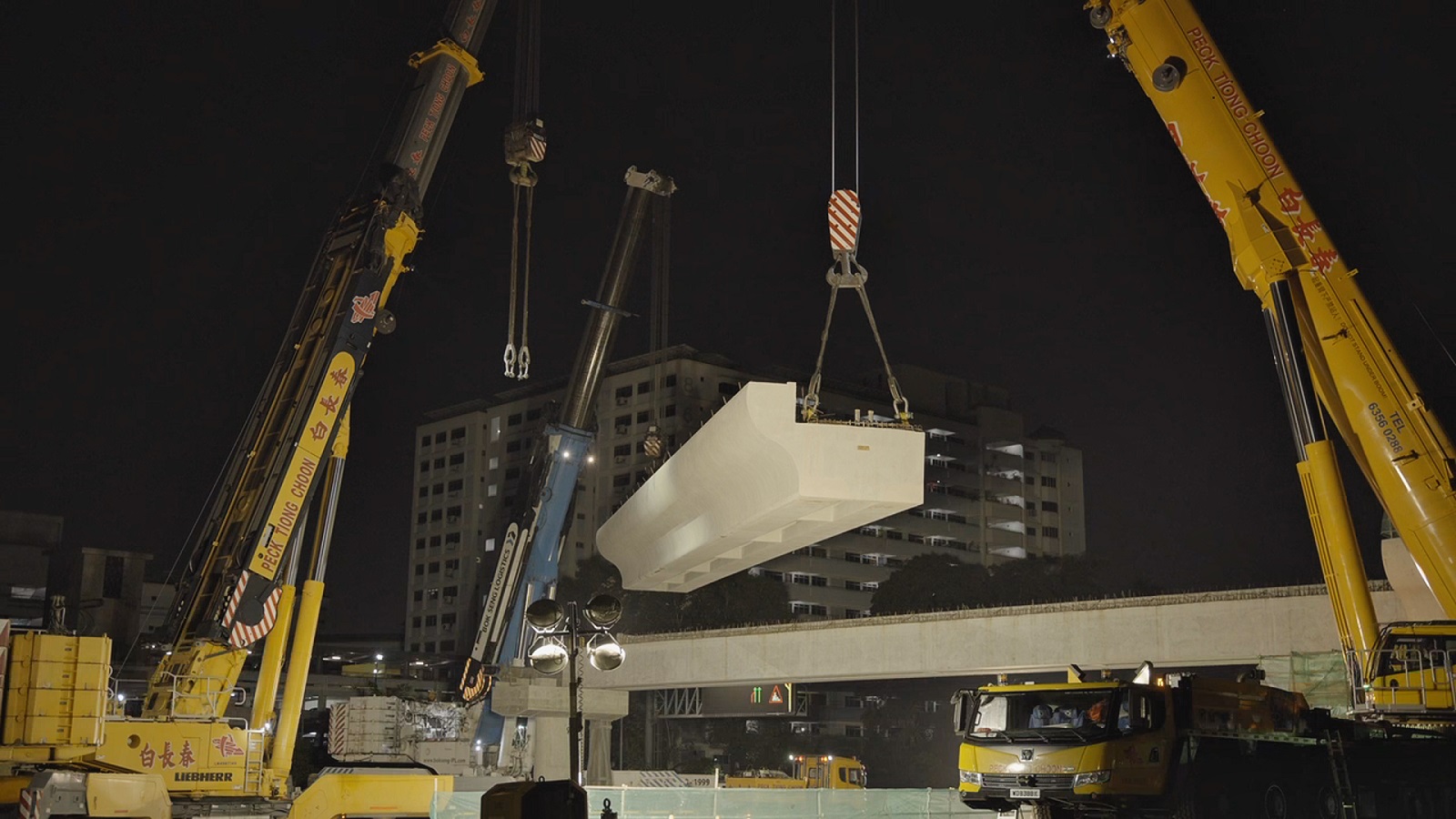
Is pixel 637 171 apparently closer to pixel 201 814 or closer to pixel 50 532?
pixel 201 814

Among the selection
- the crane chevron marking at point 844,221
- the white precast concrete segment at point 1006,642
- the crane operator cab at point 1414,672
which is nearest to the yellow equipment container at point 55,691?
the crane chevron marking at point 844,221

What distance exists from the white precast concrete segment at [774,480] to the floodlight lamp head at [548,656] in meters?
8.16

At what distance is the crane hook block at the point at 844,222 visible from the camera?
20875 mm

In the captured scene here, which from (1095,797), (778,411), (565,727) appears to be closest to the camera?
(1095,797)

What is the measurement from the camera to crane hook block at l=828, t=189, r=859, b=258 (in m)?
20.9

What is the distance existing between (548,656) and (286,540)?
9.18m

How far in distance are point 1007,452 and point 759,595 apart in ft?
174

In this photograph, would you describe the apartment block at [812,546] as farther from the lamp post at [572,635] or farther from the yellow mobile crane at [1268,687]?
the lamp post at [572,635]

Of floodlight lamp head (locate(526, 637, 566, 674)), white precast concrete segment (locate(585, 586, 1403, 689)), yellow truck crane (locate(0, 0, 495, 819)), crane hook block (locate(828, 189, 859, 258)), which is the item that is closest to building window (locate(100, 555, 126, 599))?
white precast concrete segment (locate(585, 586, 1403, 689))

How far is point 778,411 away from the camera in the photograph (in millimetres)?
21828

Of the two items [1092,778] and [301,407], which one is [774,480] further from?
[1092,778]

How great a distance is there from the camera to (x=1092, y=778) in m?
15.5

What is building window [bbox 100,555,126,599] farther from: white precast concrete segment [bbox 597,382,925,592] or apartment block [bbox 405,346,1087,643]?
white precast concrete segment [bbox 597,382,925,592]

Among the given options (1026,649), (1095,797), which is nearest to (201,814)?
(1095,797)
